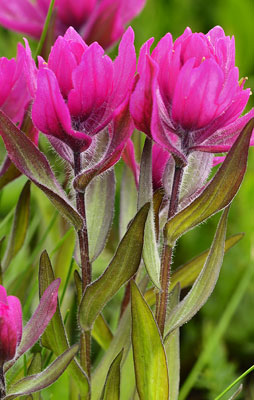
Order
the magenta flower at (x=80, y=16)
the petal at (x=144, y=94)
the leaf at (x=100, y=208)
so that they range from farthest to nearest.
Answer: the magenta flower at (x=80, y=16), the leaf at (x=100, y=208), the petal at (x=144, y=94)

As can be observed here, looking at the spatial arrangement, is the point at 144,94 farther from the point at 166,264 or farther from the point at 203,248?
the point at 203,248

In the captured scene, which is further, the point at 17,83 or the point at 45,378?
the point at 17,83

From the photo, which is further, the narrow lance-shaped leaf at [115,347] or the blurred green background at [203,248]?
the blurred green background at [203,248]

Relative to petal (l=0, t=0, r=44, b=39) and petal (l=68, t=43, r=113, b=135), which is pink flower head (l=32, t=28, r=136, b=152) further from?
petal (l=0, t=0, r=44, b=39)

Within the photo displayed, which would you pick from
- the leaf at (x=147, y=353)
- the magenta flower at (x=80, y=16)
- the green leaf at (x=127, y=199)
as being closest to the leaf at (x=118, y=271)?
the leaf at (x=147, y=353)

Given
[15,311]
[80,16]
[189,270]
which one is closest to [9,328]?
[15,311]

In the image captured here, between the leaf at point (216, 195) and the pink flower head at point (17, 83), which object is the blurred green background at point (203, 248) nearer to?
the pink flower head at point (17, 83)
